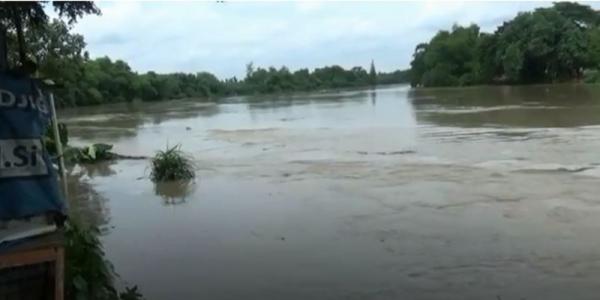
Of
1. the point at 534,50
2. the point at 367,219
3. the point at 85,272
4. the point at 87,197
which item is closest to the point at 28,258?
the point at 85,272

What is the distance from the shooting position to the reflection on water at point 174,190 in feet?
39.2

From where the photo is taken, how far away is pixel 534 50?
63.0 meters

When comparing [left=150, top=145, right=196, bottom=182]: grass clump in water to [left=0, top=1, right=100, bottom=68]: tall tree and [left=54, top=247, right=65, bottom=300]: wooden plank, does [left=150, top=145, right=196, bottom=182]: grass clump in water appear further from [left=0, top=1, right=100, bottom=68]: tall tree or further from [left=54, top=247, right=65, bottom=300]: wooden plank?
[left=54, top=247, right=65, bottom=300]: wooden plank

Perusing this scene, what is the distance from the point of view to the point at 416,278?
652 centimetres

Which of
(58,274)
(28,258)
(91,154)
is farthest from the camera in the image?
(91,154)

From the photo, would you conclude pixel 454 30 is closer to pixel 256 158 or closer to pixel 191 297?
pixel 256 158

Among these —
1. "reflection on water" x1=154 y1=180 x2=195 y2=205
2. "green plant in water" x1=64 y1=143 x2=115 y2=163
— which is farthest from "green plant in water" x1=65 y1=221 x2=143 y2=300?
"green plant in water" x1=64 y1=143 x2=115 y2=163

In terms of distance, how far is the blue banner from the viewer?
3828 mm

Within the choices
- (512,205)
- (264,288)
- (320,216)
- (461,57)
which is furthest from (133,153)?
(461,57)

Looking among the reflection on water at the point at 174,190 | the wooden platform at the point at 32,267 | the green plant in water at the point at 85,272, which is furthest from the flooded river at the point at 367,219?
the wooden platform at the point at 32,267

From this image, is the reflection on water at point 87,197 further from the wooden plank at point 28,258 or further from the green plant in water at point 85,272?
the wooden plank at point 28,258

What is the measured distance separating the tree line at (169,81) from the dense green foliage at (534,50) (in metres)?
33.3

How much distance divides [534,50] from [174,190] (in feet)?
184

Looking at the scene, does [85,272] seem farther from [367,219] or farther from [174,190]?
[174,190]
